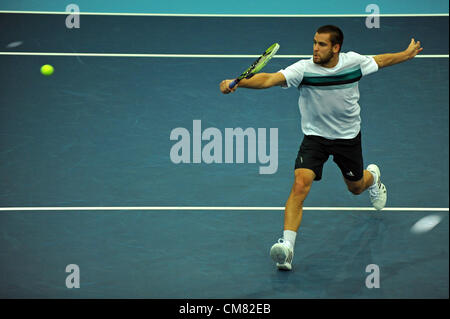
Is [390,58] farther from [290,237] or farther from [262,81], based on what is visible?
[290,237]

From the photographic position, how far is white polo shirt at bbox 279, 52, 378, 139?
573 centimetres

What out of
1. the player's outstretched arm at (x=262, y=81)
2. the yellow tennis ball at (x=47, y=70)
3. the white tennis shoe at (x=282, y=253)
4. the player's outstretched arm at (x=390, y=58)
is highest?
the yellow tennis ball at (x=47, y=70)

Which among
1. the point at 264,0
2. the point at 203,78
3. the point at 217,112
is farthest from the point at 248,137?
the point at 264,0

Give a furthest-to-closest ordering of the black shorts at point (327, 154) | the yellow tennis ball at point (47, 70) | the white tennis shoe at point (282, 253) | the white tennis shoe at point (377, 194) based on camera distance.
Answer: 1. the yellow tennis ball at point (47, 70)
2. the white tennis shoe at point (377, 194)
3. the black shorts at point (327, 154)
4. the white tennis shoe at point (282, 253)

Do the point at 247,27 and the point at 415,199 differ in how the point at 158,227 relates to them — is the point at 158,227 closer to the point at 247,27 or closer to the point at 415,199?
the point at 415,199

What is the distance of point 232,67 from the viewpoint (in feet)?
29.7

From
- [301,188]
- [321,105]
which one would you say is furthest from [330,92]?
[301,188]

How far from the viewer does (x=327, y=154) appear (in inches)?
238

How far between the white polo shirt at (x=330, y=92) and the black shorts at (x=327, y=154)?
57 millimetres

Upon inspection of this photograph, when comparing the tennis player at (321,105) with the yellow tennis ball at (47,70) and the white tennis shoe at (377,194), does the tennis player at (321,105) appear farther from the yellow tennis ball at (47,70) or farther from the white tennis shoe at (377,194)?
the yellow tennis ball at (47,70)

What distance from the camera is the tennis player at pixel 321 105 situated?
5.64 meters

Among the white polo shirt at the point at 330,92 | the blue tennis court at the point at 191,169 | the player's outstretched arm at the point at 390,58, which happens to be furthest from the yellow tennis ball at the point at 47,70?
the player's outstretched arm at the point at 390,58

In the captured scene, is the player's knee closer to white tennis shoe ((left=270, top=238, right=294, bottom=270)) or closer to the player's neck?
white tennis shoe ((left=270, top=238, right=294, bottom=270))

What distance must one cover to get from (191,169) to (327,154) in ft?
6.01
